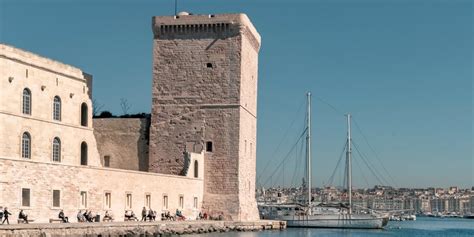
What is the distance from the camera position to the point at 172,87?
4475cm

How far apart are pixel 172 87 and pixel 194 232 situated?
30.5 ft

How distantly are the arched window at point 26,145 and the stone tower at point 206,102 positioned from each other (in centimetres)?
1228

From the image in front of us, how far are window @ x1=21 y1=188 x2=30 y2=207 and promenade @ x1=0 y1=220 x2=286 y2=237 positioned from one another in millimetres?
2443

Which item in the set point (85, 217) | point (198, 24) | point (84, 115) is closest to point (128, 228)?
point (85, 217)

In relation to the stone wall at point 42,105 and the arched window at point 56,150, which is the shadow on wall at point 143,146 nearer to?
the stone wall at point 42,105

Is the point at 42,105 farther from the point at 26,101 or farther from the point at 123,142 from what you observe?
the point at 123,142

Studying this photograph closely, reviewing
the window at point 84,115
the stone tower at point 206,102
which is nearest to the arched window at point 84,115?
the window at point 84,115

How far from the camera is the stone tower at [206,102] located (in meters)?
44.0

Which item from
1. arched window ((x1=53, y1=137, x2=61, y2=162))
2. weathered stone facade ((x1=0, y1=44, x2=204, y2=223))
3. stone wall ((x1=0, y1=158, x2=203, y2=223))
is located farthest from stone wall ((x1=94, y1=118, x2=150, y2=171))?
arched window ((x1=53, y1=137, x2=61, y2=162))

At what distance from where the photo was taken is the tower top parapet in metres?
44.3

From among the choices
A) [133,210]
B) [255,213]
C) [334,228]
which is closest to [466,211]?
[334,228]

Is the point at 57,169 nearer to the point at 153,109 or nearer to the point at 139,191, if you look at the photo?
the point at 139,191

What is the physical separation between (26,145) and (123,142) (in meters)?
12.5

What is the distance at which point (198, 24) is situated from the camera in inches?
1757
